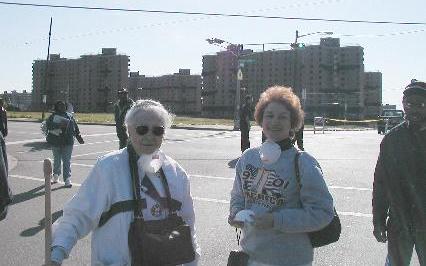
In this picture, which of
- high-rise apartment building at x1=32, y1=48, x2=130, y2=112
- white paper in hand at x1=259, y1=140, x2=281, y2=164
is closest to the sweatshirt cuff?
white paper in hand at x1=259, y1=140, x2=281, y2=164

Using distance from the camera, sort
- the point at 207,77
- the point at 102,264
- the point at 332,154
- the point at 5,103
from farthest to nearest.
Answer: the point at 207,77 → the point at 332,154 → the point at 5,103 → the point at 102,264

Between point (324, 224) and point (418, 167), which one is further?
point (418, 167)

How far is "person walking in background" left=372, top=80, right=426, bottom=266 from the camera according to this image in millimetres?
3623

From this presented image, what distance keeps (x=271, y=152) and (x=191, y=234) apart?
0.63 m

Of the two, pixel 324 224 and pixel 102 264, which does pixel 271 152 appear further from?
pixel 102 264

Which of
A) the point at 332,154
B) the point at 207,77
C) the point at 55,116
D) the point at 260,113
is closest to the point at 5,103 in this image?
the point at 55,116

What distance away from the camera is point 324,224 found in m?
2.93

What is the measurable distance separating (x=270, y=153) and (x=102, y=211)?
0.97 m

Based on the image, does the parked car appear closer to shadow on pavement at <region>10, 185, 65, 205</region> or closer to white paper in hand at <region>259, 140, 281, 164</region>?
shadow on pavement at <region>10, 185, 65, 205</region>

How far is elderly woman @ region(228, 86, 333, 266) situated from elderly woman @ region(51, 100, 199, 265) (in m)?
0.39

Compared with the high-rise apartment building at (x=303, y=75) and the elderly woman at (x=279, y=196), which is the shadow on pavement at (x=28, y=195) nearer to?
the elderly woman at (x=279, y=196)

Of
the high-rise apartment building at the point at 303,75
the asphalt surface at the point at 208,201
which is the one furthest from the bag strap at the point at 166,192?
the high-rise apartment building at the point at 303,75

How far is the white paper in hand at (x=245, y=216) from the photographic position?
288cm

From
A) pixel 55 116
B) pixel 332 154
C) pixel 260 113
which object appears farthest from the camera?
pixel 332 154
